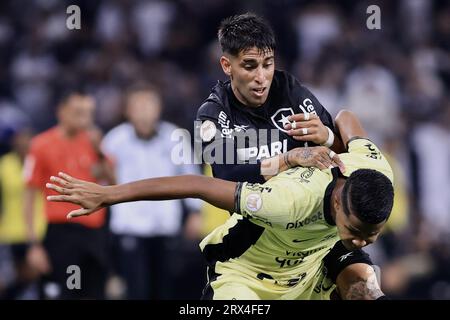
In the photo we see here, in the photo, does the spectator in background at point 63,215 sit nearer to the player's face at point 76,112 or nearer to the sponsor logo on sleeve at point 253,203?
the player's face at point 76,112

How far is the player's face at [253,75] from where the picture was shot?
7.46 metres

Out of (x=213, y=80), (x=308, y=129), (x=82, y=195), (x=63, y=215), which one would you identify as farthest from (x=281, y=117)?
(x=213, y=80)

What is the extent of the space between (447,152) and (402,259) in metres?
1.38

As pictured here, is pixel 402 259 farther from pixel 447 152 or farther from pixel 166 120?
pixel 166 120

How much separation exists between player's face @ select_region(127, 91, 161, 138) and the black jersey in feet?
12.5

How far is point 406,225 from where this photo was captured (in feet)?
41.6

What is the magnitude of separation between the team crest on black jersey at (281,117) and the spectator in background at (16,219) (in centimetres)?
512

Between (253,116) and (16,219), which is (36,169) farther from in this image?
(253,116)

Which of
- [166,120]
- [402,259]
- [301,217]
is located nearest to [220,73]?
[166,120]

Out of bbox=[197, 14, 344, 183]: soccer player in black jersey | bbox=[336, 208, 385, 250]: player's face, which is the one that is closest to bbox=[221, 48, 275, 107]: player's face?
bbox=[197, 14, 344, 183]: soccer player in black jersey

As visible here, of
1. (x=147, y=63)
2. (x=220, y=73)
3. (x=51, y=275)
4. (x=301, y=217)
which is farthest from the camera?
(x=147, y=63)

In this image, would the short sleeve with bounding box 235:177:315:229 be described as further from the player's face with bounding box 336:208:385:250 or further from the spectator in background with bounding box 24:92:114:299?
the spectator in background with bounding box 24:92:114:299

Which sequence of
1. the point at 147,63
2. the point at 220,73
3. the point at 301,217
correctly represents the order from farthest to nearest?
1. the point at 147,63
2. the point at 220,73
3. the point at 301,217

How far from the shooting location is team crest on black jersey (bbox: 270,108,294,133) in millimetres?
7512
